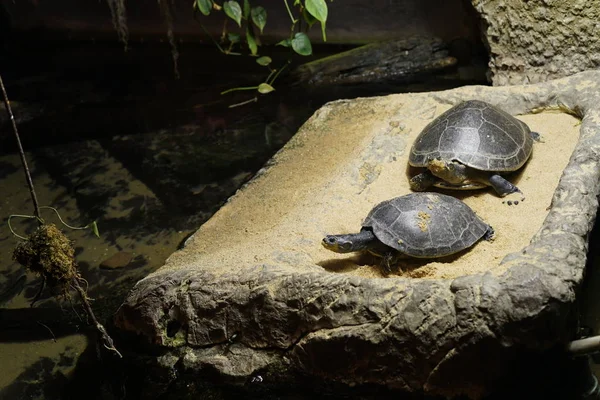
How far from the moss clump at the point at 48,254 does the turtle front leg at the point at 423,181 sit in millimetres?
2436

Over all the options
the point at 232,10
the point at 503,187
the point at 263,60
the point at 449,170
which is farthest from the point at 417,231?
the point at 263,60

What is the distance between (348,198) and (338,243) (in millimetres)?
867

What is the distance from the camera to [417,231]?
3.62 meters

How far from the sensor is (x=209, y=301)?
12.1 feet

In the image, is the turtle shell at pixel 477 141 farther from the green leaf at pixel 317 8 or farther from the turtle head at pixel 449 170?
the green leaf at pixel 317 8

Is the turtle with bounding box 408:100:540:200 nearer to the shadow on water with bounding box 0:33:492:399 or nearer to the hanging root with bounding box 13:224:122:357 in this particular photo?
the shadow on water with bounding box 0:33:492:399

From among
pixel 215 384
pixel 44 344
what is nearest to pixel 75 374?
pixel 44 344

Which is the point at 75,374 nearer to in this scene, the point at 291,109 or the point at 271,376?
the point at 271,376

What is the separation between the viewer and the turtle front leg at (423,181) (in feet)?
14.3

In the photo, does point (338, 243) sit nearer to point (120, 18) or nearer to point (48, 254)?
point (48, 254)

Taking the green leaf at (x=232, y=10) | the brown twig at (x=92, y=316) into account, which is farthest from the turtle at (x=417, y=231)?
the green leaf at (x=232, y=10)

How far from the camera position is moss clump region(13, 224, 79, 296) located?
3.35 meters

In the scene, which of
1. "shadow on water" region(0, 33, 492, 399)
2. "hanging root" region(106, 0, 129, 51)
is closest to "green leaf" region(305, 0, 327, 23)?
"shadow on water" region(0, 33, 492, 399)

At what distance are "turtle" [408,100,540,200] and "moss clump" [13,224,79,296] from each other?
2.47m
